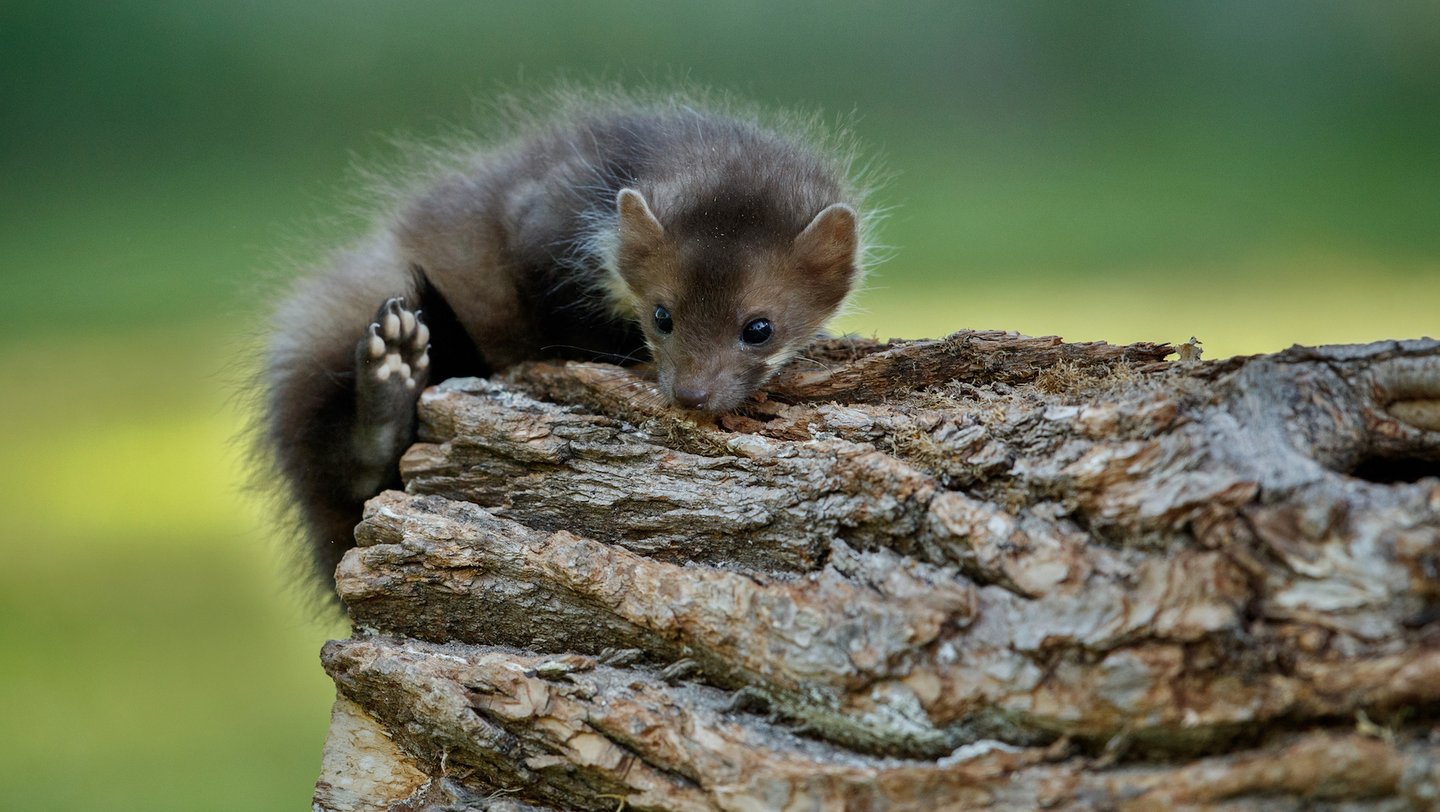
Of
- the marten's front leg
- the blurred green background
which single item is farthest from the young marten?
the blurred green background

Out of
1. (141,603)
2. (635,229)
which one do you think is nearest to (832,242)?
(635,229)

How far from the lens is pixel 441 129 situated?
5.09 metres

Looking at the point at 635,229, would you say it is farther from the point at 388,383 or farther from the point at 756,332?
the point at 388,383

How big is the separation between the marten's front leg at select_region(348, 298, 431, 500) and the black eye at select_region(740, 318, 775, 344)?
88 centimetres

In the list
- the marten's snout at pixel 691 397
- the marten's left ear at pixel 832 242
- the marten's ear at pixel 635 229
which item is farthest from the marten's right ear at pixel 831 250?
the marten's snout at pixel 691 397

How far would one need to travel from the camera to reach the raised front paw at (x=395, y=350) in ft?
10.3

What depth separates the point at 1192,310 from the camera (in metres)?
5.32

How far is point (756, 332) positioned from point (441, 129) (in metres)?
2.51

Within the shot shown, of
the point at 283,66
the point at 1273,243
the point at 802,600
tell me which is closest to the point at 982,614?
the point at 802,600

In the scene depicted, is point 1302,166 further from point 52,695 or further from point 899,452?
point 52,695

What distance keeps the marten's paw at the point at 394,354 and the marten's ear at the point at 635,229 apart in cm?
60

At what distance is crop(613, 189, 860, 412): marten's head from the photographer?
3.15m

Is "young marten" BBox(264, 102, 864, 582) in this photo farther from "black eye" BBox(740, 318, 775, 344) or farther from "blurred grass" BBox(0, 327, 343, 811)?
"blurred grass" BBox(0, 327, 343, 811)

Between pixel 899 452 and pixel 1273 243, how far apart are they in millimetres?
4134
